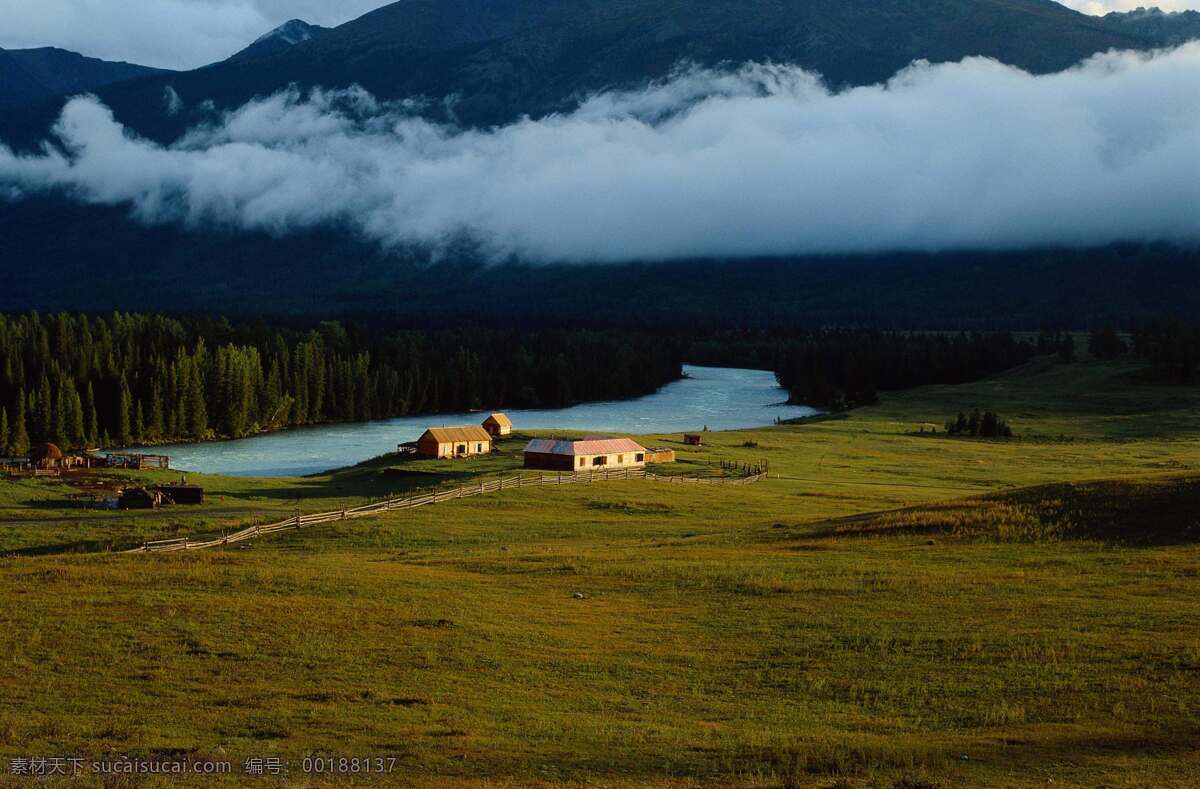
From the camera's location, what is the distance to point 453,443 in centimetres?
11319

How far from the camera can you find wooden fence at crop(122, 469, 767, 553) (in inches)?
2454

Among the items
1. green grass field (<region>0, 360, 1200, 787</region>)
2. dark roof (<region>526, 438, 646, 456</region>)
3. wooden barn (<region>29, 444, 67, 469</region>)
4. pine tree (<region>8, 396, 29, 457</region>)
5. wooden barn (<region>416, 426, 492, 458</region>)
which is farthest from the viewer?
pine tree (<region>8, 396, 29, 457</region>)

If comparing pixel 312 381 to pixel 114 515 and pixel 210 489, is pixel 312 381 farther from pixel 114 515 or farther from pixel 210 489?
pixel 114 515

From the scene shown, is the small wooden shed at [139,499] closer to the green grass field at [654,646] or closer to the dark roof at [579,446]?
the green grass field at [654,646]

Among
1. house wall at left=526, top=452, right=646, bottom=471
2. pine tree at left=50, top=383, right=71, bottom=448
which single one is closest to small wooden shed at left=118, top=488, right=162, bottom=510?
house wall at left=526, top=452, right=646, bottom=471

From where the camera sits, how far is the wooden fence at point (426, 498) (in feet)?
205

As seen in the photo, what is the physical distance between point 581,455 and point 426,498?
68.1 feet

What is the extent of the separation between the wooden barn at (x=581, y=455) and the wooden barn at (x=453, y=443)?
12582mm

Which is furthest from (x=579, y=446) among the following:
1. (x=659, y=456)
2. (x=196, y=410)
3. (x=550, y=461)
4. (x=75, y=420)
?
(x=196, y=410)

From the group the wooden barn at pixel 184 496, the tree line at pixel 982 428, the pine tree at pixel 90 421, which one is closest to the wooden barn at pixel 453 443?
the wooden barn at pixel 184 496

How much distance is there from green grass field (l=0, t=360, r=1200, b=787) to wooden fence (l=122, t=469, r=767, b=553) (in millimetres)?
2727

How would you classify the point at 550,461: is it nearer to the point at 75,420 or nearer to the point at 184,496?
the point at 184,496

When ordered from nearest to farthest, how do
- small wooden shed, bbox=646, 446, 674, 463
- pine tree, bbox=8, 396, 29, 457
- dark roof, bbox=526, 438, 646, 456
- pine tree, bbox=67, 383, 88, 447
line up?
dark roof, bbox=526, 438, 646, 456
small wooden shed, bbox=646, 446, 674, 463
pine tree, bbox=8, 396, 29, 457
pine tree, bbox=67, 383, 88, 447

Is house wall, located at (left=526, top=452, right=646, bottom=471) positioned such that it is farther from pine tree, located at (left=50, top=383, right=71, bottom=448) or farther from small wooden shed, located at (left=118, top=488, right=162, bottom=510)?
pine tree, located at (left=50, top=383, right=71, bottom=448)
